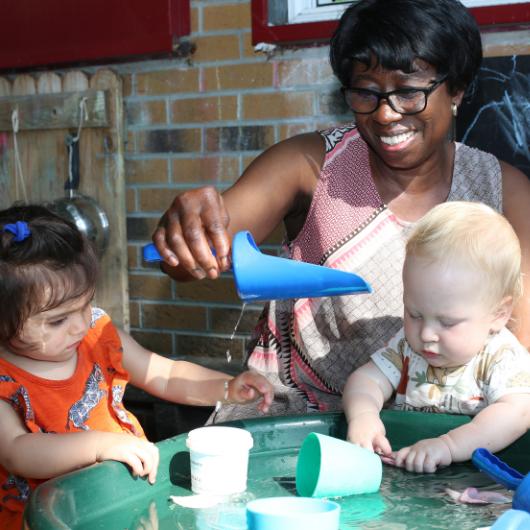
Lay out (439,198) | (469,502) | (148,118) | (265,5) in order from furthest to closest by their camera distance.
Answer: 1. (148,118)
2. (265,5)
3. (439,198)
4. (469,502)

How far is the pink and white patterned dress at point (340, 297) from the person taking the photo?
215cm

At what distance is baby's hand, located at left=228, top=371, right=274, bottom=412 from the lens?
1.94m

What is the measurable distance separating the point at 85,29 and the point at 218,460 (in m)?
2.53

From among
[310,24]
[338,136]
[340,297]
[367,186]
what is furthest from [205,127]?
[340,297]

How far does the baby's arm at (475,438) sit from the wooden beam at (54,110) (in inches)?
91.7

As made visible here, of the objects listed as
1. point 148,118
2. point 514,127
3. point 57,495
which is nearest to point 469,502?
point 57,495

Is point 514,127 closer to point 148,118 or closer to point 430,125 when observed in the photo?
point 430,125

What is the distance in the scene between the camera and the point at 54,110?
12.1ft

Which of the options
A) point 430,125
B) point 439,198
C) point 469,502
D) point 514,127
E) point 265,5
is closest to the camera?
point 469,502

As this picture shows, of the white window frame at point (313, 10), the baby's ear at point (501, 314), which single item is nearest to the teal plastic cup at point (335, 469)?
the baby's ear at point (501, 314)

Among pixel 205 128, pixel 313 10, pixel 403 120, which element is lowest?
pixel 205 128

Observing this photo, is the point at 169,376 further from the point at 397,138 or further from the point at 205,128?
the point at 205,128

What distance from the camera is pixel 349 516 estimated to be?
1.41 meters

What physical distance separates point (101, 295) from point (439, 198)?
185 centimetres
